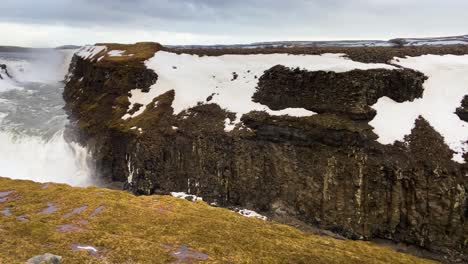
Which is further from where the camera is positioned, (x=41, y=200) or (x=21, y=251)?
(x=41, y=200)

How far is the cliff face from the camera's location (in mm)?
38000

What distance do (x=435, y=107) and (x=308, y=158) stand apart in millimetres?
15885

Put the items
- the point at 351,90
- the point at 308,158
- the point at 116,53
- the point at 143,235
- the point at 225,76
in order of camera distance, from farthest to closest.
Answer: the point at 116,53 → the point at 225,76 → the point at 351,90 → the point at 308,158 → the point at 143,235

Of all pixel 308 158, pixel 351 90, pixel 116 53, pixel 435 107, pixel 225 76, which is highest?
pixel 116 53

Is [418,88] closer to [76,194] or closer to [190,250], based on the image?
[190,250]

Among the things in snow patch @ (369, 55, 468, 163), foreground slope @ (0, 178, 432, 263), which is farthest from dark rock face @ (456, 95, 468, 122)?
foreground slope @ (0, 178, 432, 263)

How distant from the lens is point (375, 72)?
4747 centimetres

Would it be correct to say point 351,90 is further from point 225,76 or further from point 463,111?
point 225,76

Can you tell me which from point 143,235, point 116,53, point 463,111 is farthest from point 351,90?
point 116,53

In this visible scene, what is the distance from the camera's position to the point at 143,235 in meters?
25.5

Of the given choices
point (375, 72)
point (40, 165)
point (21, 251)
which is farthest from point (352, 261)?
point (40, 165)

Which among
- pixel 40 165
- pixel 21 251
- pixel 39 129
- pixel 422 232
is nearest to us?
pixel 21 251

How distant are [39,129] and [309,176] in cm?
5208

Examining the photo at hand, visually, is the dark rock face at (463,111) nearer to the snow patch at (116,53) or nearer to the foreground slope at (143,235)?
the foreground slope at (143,235)
